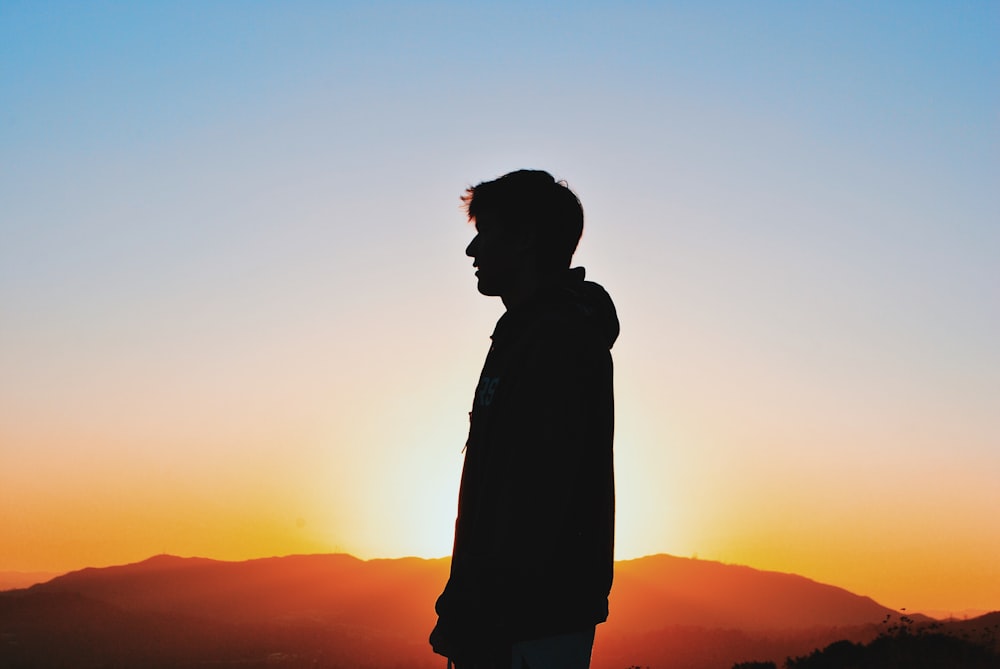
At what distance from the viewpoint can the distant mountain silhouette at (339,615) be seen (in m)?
28.9

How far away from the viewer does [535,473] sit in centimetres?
317

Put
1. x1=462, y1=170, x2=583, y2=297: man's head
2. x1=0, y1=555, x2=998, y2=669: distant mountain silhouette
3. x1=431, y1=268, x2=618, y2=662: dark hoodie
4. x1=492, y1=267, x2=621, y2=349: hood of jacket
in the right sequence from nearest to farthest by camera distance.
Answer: x1=431, y1=268, x2=618, y2=662: dark hoodie < x1=492, y1=267, x2=621, y2=349: hood of jacket < x1=462, y1=170, x2=583, y2=297: man's head < x1=0, y1=555, x2=998, y2=669: distant mountain silhouette

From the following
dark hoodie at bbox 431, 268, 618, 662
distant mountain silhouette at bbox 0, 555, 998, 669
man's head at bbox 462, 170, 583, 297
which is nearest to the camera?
dark hoodie at bbox 431, 268, 618, 662

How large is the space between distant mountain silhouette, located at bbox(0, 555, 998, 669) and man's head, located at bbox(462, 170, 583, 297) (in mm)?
14262

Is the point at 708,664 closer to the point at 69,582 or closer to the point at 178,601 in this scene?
the point at 178,601

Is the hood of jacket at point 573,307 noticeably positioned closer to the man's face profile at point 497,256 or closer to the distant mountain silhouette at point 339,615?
the man's face profile at point 497,256

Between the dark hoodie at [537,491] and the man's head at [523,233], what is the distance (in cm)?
18

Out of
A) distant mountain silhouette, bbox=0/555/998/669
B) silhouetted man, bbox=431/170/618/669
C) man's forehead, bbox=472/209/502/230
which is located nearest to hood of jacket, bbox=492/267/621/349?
silhouetted man, bbox=431/170/618/669

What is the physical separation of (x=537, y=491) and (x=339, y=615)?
162 feet

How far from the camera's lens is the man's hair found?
12.2ft

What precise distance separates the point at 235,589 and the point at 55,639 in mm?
22766

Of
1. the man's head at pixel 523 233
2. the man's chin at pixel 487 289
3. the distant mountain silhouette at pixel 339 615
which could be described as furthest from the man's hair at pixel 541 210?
the distant mountain silhouette at pixel 339 615

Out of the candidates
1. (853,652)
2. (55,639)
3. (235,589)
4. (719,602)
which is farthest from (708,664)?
(719,602)

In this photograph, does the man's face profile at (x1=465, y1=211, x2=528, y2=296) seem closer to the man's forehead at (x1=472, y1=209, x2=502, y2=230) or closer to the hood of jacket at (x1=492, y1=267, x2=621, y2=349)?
the man's forehead at (x1=472, y1=209, x2=502, y2=230)
